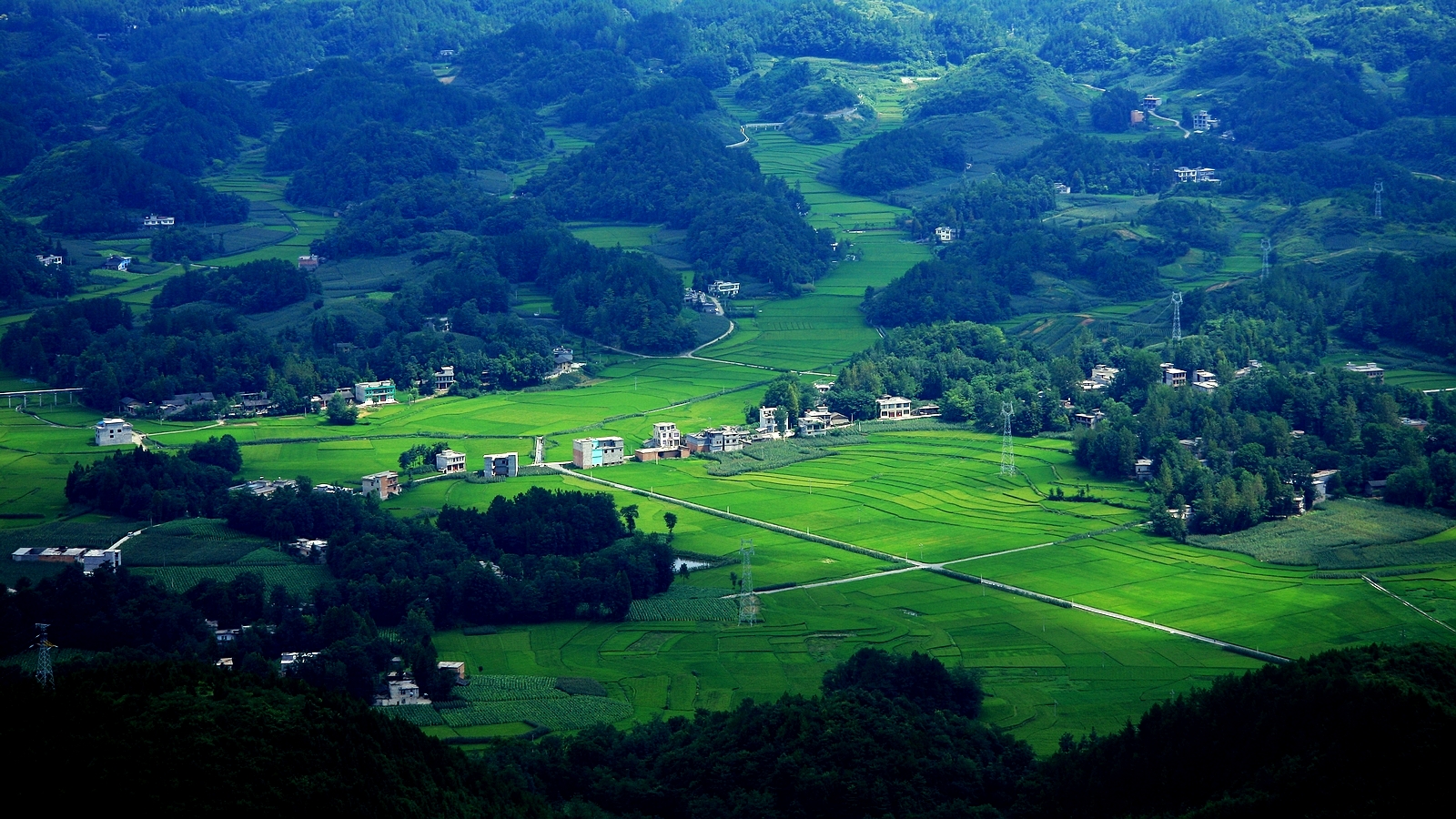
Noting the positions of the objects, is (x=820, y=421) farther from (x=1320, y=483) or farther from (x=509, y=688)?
(x=509, y=688)

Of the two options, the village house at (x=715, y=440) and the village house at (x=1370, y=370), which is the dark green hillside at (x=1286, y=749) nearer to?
the village house at (x=715, y=440)

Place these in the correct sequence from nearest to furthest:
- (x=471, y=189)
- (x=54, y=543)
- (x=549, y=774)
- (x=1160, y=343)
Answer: (x=549, y=774) < (x=54, y=543) < (x=1160, y=343) < (x=471, y=189)

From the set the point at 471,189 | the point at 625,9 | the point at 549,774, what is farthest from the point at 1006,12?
the point at 549,774

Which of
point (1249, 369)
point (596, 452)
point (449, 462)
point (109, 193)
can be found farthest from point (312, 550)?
point (109, 193)

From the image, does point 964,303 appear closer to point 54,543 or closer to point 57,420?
point 57,420

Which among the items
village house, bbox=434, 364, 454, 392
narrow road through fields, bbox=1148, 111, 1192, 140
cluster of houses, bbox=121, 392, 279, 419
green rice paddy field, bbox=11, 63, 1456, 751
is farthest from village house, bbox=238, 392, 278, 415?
narrow road through fields, bbox=1148, 111, 1192, 140
